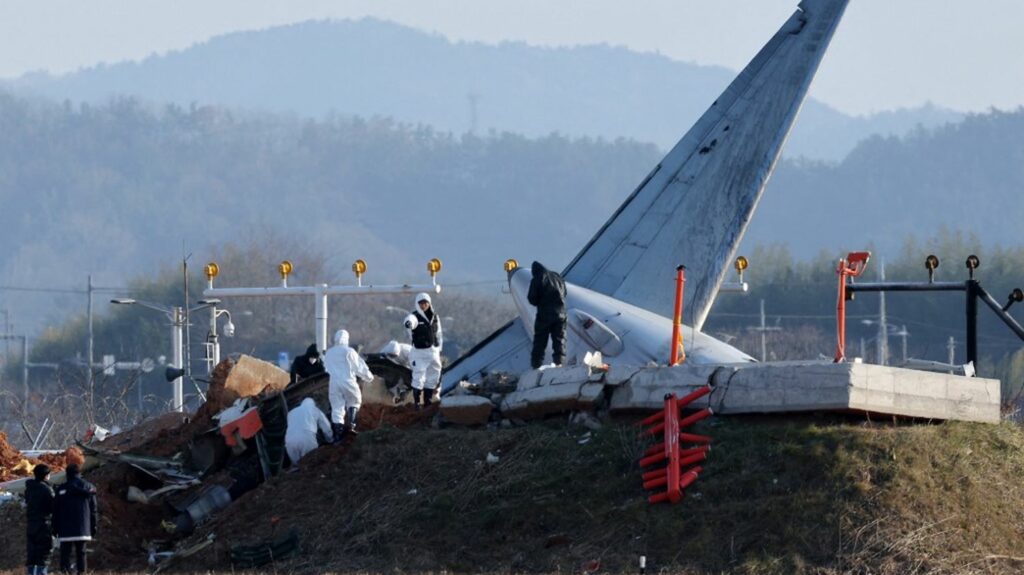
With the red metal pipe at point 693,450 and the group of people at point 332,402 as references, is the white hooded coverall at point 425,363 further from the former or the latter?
the red metal pipe at point 693,450

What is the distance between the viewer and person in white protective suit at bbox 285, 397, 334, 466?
957 inches

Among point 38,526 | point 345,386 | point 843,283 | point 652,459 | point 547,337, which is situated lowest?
point 38,526

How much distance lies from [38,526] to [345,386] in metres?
5.59

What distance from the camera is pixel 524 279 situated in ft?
92.9

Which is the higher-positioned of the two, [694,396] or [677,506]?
[694,396]

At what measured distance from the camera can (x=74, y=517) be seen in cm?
2006

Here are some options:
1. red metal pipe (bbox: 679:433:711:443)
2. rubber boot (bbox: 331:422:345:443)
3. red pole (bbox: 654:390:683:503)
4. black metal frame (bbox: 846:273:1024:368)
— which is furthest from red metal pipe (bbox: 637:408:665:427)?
black metal frame (bbox: 846:273:1024:368)

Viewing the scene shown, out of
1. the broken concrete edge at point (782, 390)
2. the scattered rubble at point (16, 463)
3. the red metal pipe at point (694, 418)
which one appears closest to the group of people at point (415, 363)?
the broken concrete edge at point (782, 390)

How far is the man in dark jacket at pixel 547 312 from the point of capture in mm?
25375

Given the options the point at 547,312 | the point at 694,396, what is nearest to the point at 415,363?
the point at 547,312

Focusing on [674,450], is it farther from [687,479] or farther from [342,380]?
[342,380]

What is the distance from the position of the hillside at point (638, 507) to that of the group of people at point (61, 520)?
3.65ft

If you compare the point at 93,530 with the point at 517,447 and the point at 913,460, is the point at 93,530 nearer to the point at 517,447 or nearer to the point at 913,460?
the point at 517,447

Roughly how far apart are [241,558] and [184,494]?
407 centimetres
